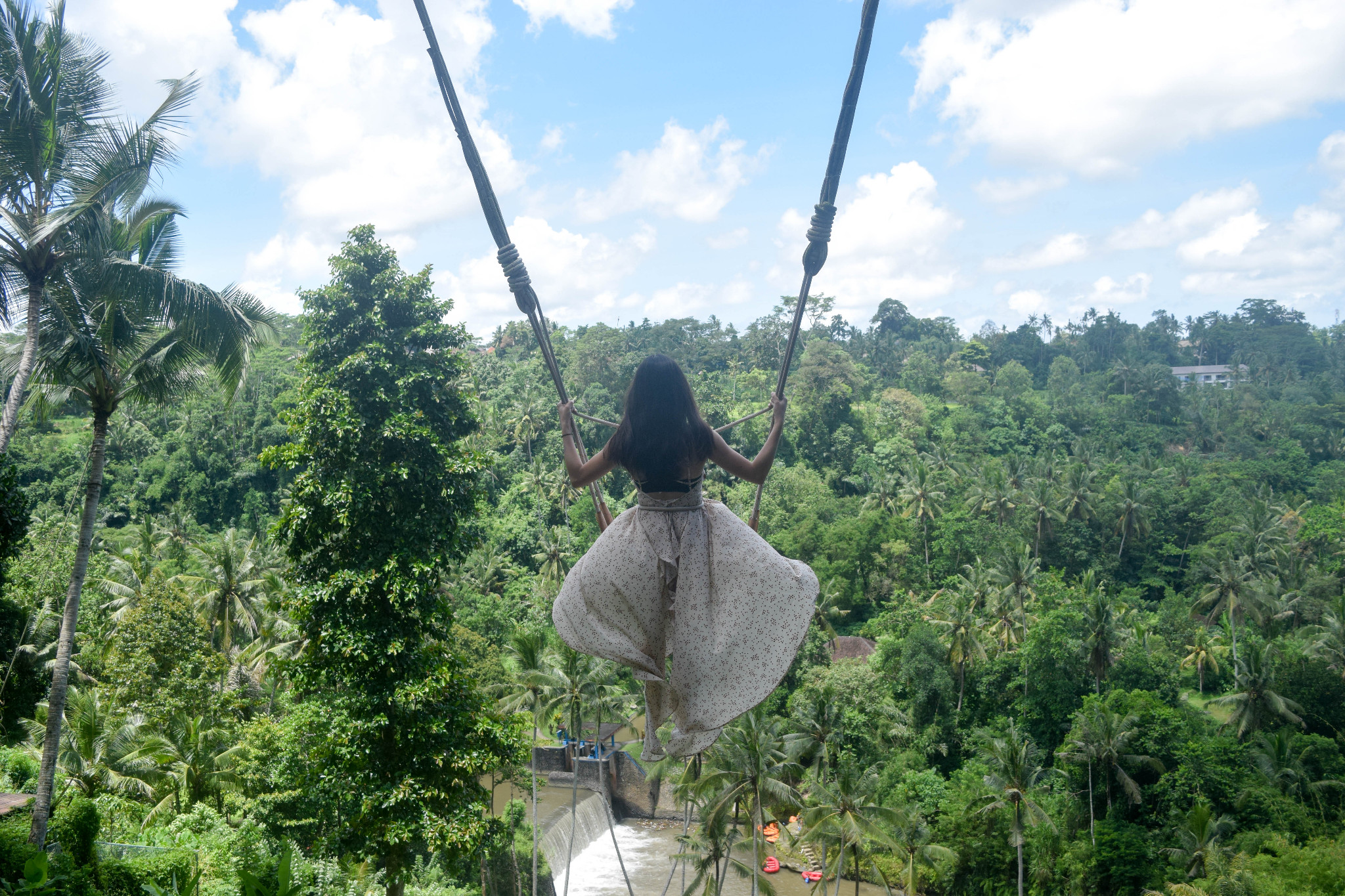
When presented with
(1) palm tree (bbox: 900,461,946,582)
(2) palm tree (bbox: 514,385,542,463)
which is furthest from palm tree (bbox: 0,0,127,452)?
(1) palm tree (bbox: 900,461,946,582)

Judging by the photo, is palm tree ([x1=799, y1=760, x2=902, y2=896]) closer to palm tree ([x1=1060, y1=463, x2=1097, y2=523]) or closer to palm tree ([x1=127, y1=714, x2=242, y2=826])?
palm tree ([x1=127, y1=714, x2=242, y2=826])

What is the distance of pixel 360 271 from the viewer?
37.0 ft

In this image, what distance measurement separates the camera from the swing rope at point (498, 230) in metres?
2.74

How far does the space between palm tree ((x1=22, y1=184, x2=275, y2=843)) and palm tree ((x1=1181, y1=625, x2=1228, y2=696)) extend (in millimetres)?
31323

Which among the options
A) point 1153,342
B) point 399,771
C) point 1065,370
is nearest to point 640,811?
point 399,771

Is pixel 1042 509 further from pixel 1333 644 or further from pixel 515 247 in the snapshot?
pixel 515 247

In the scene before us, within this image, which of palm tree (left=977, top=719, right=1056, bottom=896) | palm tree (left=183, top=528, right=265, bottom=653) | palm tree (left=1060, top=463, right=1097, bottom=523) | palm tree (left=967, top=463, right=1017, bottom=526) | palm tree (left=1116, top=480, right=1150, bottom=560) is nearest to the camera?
palm tree (left=183, top=528, right=265, bottom=653)

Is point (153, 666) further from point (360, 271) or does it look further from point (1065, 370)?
point (1065, 370)

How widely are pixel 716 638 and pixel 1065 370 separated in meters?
62.8

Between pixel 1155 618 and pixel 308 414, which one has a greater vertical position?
pixel 308 414

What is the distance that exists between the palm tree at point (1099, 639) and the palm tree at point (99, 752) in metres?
23.9

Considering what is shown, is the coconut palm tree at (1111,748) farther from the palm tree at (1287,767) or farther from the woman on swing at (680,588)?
the woman on swing at (680,588)

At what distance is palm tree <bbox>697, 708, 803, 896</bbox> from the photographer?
18250 mm

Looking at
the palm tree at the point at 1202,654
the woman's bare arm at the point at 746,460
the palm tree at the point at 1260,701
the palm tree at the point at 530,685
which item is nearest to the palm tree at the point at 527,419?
the palm tree at the point at 530,685
